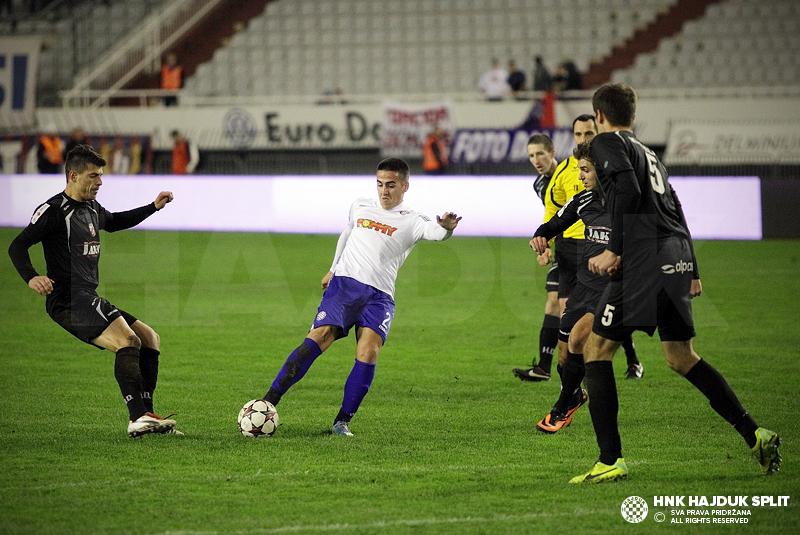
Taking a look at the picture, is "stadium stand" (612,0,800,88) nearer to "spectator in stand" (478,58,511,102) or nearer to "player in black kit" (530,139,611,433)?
"spectator in stand" (478,58,511,102)

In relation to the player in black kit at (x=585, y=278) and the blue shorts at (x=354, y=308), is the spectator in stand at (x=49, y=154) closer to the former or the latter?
the blue shorts at (x=354, y=308)

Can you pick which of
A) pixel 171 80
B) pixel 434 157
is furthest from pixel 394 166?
pixel 171 80

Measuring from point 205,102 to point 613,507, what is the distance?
72.3 feet

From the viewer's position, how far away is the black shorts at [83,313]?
20.6ft

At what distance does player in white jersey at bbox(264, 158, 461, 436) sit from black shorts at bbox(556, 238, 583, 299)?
55.4 inches

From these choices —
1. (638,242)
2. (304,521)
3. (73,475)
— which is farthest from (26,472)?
(638,242)

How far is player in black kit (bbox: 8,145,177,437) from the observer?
20.3 ft

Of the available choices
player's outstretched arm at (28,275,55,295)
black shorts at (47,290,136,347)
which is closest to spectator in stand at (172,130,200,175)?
black shorts at (47,290,136,347)

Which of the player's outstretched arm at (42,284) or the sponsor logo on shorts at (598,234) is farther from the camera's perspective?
the sponsor logo on shorts at (598,234)

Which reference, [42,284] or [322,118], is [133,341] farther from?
[322,118]

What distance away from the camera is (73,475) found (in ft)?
17.6

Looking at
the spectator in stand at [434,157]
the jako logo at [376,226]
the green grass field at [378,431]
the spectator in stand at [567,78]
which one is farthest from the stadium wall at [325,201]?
the jako logo at [376,226]

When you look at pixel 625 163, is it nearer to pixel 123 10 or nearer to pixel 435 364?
pixel 435 364

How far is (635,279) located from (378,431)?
2.19m
